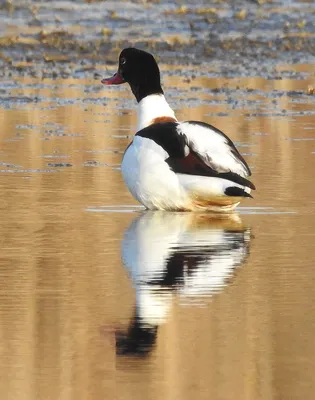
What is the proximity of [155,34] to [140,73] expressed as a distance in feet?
49.5

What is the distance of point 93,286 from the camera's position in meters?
7.71

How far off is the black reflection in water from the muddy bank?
1085 centimetres

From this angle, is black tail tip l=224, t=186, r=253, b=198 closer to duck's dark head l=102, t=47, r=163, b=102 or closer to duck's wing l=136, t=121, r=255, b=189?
duck's wing l=136, t=121, r=255, b=189

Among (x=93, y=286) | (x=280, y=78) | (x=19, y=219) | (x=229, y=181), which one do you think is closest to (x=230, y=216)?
(x=229, y=181)

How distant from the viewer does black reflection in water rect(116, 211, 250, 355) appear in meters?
6.94

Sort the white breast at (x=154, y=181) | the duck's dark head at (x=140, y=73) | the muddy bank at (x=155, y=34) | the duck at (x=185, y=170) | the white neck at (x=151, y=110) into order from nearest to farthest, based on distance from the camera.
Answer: the duck at (x=185, y=170) < the white breast at (x=154, y=181) < the white neck at (x=151, y=110) < the duck's dark head at (x=140, y=73) < the muddy bank at (x=155, y=34)

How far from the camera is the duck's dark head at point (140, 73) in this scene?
11.5 m

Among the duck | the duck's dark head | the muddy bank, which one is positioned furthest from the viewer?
the muddy bank

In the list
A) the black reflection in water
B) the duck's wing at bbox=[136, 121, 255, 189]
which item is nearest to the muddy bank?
the duck's wing at bbox=[136, 121, 255, 189]

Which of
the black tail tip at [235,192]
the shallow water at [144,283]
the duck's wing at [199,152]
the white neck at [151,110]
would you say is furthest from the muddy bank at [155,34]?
the black tail tip at [235,192]

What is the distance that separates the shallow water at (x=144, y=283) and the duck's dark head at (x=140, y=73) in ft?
2.29

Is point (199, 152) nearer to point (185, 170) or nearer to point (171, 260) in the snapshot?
point (185, 170)

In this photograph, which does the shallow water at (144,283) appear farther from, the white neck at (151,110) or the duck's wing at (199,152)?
the white neck at (151,110)

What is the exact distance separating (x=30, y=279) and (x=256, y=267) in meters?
1.18
